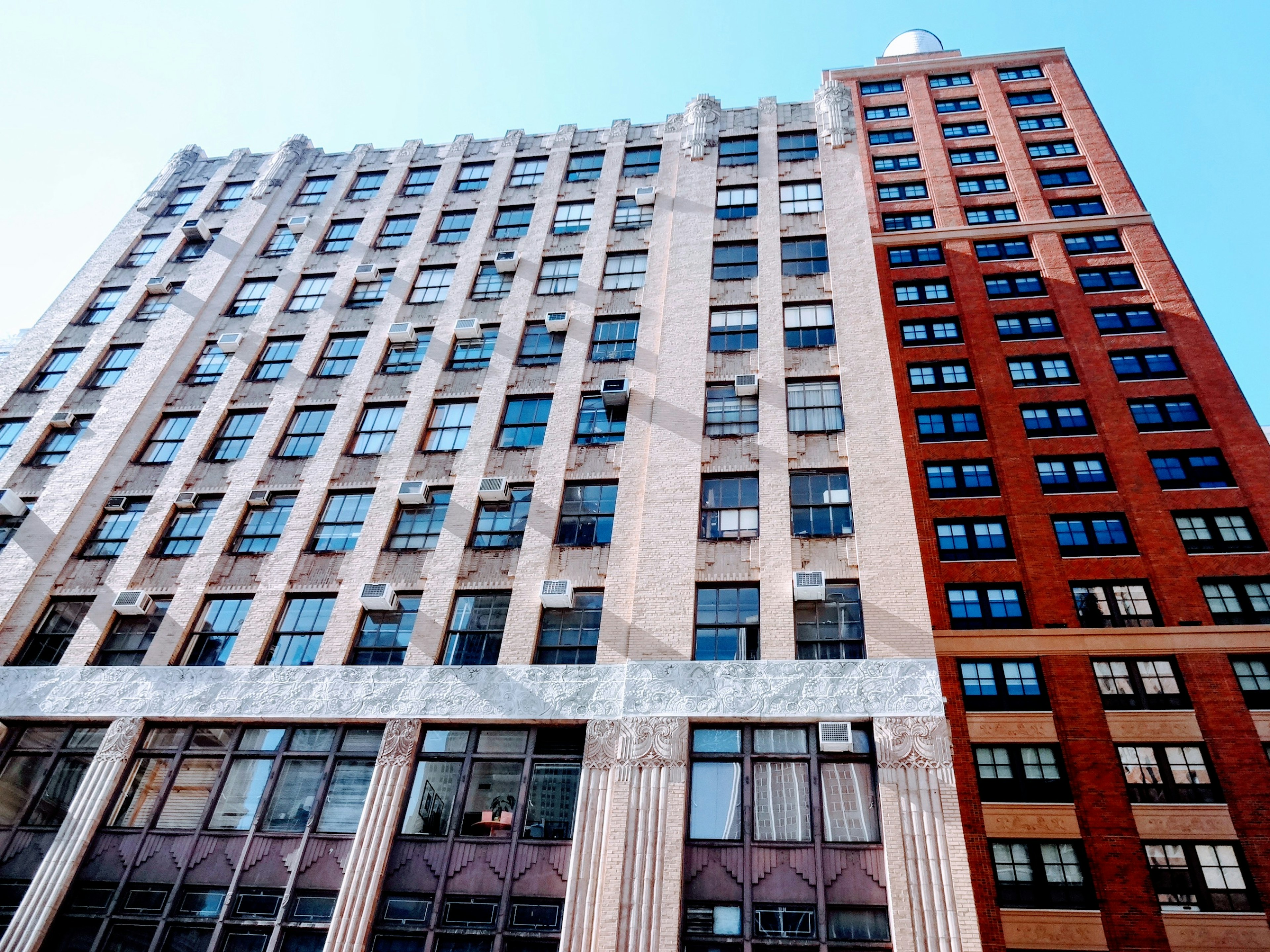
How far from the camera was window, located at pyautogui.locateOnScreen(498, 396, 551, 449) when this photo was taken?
28.2 meters

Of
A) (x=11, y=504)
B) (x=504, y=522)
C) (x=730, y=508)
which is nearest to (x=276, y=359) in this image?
(x=11, y=504)

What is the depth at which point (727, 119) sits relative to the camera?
39.3 meters

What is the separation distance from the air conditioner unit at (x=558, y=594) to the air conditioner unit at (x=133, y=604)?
1232 cm

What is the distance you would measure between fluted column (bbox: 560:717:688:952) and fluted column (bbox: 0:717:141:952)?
12.3 metres

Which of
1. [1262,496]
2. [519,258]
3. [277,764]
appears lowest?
[277,764]

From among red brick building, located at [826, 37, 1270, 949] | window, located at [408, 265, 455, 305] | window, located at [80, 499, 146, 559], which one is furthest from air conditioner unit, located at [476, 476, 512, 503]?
red brick building, located at [826, 37, 1270, 949]

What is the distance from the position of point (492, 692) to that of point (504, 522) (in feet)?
19.6

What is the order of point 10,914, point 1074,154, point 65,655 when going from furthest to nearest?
point 1074,154
point 65,655
point 10,914

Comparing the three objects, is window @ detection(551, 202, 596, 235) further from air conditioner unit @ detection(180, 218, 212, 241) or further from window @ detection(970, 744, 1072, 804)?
window @ detection(970, 744, 1072, 804)

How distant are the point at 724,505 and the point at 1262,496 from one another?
21.8 m

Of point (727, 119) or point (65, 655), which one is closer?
point (65, 655)

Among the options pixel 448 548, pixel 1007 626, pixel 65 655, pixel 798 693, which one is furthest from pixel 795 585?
pixel 65 655

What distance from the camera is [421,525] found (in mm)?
26688

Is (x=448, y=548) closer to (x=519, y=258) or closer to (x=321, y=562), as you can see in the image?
(x=321, y=562)
